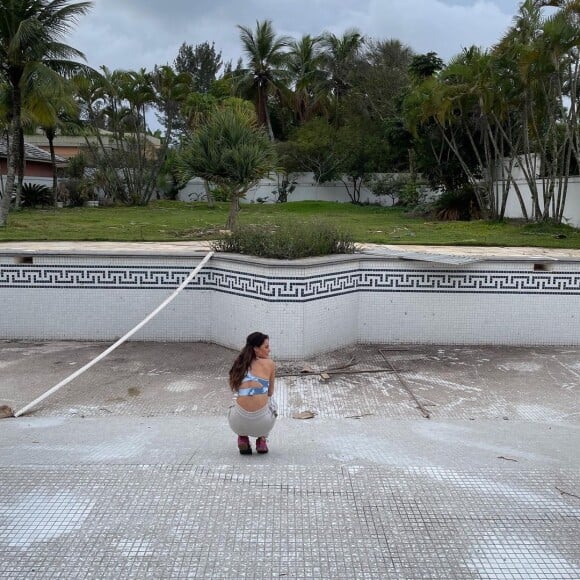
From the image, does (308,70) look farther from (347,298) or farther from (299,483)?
(299,483)

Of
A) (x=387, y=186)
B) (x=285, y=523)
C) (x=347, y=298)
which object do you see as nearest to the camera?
(x=285, y=523)

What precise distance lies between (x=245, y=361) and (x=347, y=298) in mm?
3618

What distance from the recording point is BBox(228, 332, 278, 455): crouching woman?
4.45 metres

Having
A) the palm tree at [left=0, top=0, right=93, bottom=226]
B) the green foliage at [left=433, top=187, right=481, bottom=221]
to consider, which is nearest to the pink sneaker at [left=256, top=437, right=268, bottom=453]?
the palm tree at [left=0, top=0, right=93, bottom=226]

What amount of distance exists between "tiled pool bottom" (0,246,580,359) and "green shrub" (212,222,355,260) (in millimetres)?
331

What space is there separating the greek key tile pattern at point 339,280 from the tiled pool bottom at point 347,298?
1 centimetres

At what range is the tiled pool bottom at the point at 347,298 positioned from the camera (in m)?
8.06

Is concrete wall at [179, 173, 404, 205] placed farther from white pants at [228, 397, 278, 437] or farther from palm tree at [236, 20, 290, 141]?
white pants at [228, 397, 278, 437]

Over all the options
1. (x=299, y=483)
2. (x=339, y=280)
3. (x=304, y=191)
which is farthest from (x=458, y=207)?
(x=299, y=483)

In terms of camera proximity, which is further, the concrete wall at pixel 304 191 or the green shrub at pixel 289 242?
the concrete wall at pixel 304 191

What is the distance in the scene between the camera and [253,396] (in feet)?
14.6

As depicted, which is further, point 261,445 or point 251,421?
point 261,445

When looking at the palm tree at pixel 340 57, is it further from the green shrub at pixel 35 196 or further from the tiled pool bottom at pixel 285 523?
the tiled pool bottom at pixel 285 523

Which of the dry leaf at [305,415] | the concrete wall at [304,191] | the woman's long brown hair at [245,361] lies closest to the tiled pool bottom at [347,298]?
the dry leaf at [305,415]
